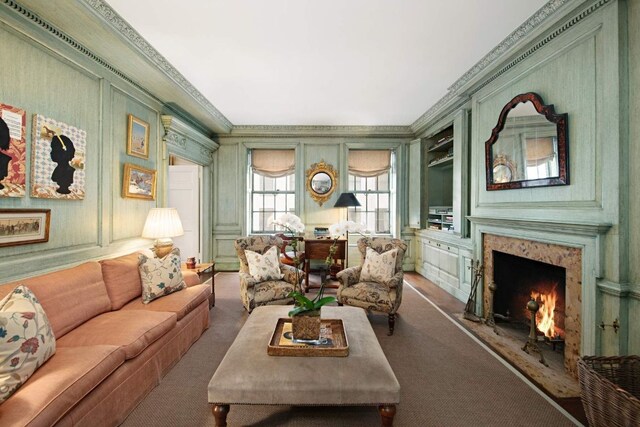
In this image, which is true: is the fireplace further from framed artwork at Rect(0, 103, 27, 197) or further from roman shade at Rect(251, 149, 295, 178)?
framed artwork at Rect(0, 103, 27, 197)

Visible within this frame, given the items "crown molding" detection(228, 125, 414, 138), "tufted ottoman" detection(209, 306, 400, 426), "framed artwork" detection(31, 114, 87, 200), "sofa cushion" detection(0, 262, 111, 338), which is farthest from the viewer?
"crown molding" detection(228, 125, 414, 138)

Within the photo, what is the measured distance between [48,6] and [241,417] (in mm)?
3121

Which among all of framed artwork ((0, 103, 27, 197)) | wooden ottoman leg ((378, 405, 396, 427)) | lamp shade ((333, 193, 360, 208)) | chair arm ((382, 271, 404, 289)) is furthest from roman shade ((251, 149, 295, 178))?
wooden ottoman leg ((378, 405, 396, 427))

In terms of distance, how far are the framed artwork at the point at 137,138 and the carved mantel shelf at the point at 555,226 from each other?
407 centimetres

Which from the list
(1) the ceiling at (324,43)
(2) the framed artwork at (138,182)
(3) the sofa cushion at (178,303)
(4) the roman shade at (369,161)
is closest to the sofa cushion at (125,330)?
(3) the sofa cushion at (178,303)

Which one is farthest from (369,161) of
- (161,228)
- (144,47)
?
(144,47)

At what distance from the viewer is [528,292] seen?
310 cm

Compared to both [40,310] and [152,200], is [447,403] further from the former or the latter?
[152,200]

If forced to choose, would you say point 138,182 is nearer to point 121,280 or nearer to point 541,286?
point 121,280

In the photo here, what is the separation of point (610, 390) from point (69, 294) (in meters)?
3.32

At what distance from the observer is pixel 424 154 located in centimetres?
544

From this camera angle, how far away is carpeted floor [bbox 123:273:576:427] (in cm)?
178

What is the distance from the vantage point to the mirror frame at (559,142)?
2.34m

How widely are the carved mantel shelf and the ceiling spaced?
5.63 ft
